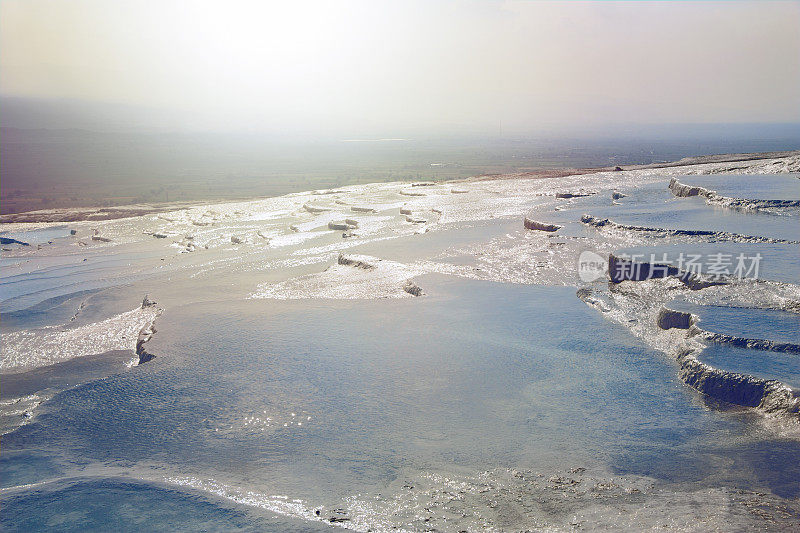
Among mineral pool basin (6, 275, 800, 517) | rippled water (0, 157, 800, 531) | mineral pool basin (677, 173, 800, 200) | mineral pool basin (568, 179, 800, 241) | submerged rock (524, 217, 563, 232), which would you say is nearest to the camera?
rippled water (0, 157, 800, 531)

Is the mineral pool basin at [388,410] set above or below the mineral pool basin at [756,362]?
below

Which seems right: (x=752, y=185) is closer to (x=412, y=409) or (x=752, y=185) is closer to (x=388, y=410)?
(x=412, y=409)

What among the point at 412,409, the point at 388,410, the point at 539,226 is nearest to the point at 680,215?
the point at 539,226

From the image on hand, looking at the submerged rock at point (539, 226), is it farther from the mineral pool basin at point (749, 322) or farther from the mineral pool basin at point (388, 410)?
the mineral pool basin at point (749, 322)

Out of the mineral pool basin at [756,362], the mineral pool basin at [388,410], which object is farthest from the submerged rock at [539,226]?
the mineral pool basin at [756,362]

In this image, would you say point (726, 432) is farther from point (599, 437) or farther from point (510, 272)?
point (510, 272)

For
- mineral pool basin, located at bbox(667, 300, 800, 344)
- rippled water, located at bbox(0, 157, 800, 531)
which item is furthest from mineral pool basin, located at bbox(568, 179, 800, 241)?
mineral pool basin, located at bbox(667, 300, 800, 344)

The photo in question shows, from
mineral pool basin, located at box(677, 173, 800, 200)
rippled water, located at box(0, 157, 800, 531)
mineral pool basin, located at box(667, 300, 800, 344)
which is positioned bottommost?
rippled water, located at box(0, 157, 800, 531)

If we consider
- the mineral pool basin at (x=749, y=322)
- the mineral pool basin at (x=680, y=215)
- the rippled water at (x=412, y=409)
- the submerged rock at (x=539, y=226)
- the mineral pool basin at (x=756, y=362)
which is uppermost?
the mineral pool basin at (x=680, y=215)

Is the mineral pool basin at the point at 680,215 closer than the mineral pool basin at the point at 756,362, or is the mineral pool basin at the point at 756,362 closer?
the mineral pool basin at the point at 756,362

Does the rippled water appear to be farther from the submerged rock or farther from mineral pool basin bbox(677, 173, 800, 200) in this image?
the submerged rock

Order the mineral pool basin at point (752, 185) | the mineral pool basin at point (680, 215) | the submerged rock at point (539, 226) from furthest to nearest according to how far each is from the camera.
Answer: the submerged rock at point (539, 226)
the mineral pool basin at point (752, 185)
the mineral pool basin at point (680, 215)

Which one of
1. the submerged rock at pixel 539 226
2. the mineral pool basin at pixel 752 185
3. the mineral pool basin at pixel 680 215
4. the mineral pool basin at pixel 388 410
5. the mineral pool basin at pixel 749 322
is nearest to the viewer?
the mineral pool basin at pixel 388 410
